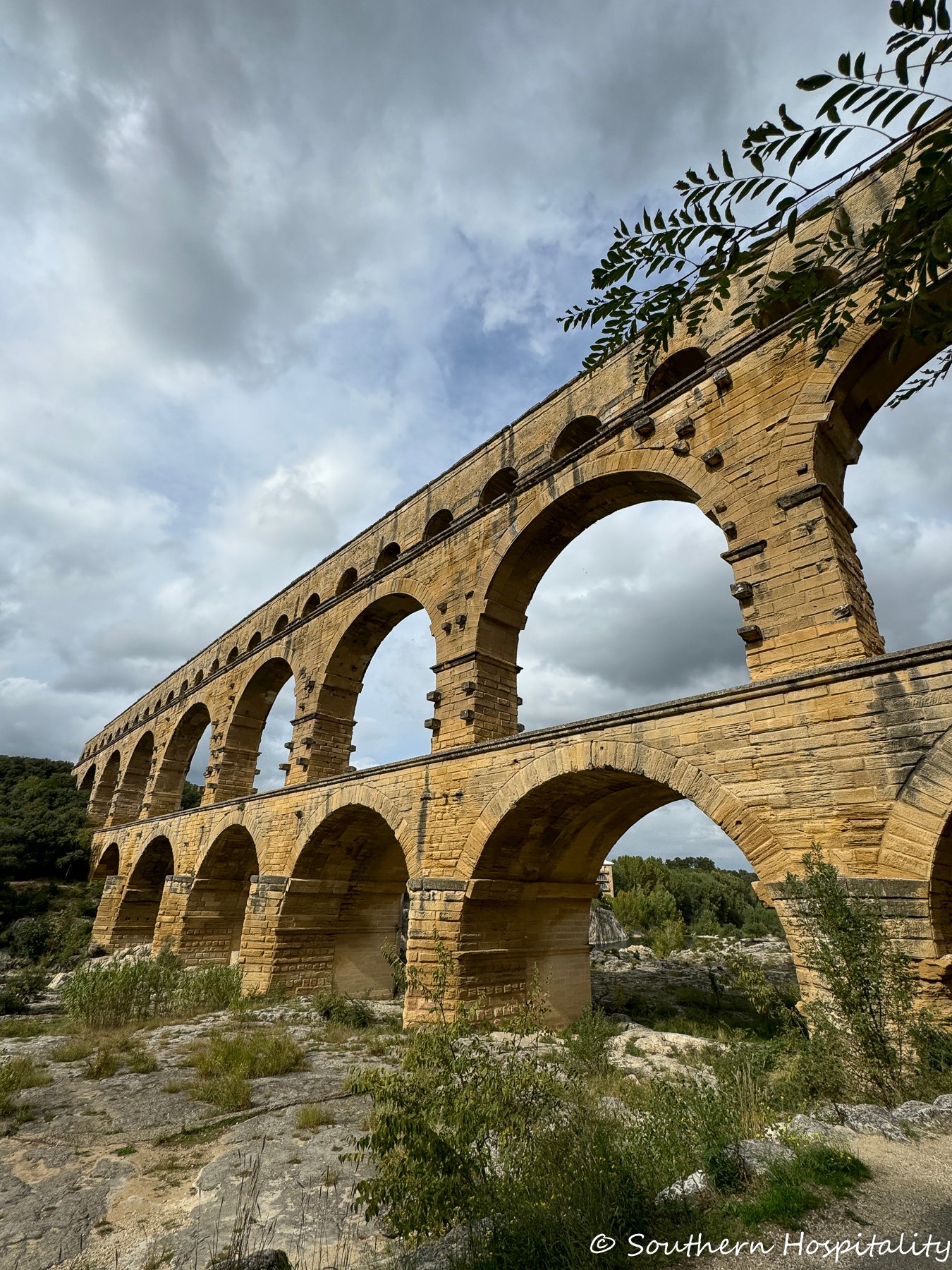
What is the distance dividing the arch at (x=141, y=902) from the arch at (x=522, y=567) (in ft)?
47.1

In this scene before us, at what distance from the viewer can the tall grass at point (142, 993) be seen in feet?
32.2

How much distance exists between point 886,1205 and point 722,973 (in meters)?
15.2

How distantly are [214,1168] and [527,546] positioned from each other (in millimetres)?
8630

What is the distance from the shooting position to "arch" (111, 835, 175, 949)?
64.8 ft

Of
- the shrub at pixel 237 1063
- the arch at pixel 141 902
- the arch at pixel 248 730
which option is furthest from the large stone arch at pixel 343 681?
the arch at pixel 141 902

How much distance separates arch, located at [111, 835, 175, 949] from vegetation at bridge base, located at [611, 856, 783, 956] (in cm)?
1649

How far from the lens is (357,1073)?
12.0 feet

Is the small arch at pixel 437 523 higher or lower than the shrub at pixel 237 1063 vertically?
higher

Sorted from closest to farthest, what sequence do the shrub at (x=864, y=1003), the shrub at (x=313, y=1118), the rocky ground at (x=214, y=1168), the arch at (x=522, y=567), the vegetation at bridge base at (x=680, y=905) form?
the rocky ground at (x=214, y=1168) < the shrub at (x=864, y=1003) < the shrub at (x=313, y=1118) < the arch at (x=522, y=567) < the vegetation at bridge base at (x=680, y=905)

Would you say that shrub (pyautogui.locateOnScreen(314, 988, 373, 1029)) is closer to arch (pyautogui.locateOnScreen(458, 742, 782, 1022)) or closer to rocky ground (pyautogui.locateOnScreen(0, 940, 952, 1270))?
rocky ground (pyautogui.locateOnScreen(0, 940, 952, 1270))

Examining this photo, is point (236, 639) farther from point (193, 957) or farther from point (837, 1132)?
point (837, 1132)

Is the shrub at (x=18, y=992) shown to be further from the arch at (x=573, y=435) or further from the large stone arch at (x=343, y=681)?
the arch at (x=573, y=435)

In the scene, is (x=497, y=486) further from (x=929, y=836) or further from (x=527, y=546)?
(x=929, y=836)

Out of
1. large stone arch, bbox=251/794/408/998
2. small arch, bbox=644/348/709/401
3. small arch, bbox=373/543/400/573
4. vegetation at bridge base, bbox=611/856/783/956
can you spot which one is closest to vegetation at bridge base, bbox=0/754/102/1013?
large stone arch, bbox=251/794/408/998
